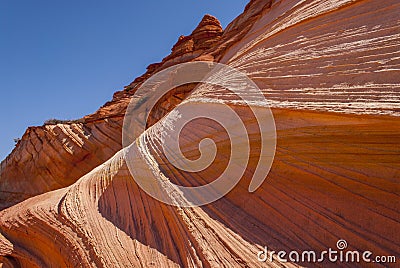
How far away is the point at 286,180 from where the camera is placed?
3.12 metres

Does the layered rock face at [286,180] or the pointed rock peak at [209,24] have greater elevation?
the pointed rock peak at [209,24]

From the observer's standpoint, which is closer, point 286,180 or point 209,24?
point 286,180

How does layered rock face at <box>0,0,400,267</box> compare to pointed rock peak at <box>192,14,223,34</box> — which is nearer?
layered rock face at <box>0,0,400,267</box>

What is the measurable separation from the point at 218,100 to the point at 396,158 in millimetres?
2433

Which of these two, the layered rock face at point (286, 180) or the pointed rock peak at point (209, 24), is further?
the pointed rock peak at point (209, 24)

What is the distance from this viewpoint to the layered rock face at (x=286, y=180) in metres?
2.54

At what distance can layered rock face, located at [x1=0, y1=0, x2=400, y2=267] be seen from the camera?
2.54 meters

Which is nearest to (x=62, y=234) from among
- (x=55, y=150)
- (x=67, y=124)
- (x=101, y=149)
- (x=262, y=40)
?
(x=262, y=40)

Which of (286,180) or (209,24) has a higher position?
(209,24)

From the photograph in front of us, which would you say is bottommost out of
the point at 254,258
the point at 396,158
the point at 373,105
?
A: the point at 254,258

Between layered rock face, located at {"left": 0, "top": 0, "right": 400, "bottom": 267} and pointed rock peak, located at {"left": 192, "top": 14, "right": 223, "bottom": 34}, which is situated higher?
pointed rock peak, located at {"left": 192, "top": 14, "right": 223, "bottom": 34}

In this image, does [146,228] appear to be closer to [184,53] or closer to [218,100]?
[218,100]

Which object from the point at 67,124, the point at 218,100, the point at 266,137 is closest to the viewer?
the point at 266,137

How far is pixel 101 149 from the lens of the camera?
40.1 feet
